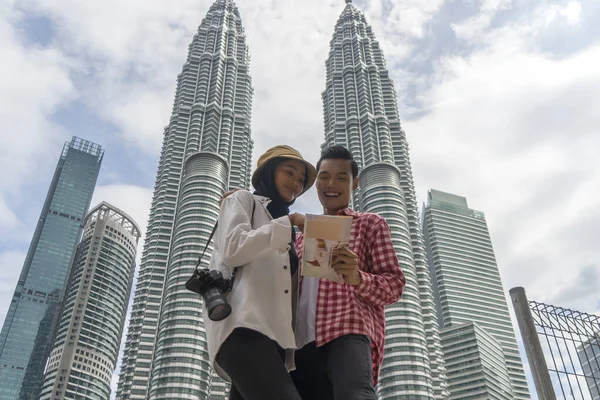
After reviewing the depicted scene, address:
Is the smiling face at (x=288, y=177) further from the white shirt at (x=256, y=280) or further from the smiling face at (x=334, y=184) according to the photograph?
the white shirt at (x=256, y=280)

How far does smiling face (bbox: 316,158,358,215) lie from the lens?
3.02m

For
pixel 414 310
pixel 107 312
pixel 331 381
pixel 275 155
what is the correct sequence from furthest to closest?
pixel 107 312 → pixel 414 310 → pixel 275 155 → pixel 331 381

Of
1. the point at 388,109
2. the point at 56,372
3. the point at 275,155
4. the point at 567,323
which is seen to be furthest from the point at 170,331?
the point at 275,155

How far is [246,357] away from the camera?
85.0 inches

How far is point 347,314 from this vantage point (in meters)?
2.52

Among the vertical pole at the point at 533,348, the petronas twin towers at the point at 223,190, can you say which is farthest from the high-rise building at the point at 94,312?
the vertical pole at the point at 533,348

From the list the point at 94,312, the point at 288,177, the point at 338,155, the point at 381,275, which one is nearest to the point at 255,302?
the point at 381,275

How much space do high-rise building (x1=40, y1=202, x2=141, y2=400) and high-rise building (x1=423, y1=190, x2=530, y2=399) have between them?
261 ft

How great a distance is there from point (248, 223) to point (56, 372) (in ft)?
361

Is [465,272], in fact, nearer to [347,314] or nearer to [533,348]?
[533,348]

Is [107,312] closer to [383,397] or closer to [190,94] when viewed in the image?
[190,94]

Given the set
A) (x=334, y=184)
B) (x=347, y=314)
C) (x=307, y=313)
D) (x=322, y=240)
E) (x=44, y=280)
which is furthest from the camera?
(x=44, y=280)

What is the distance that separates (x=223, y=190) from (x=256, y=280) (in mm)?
83577

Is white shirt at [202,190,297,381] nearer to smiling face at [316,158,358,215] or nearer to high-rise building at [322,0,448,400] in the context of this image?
smiling face at [316,158,358,215]
